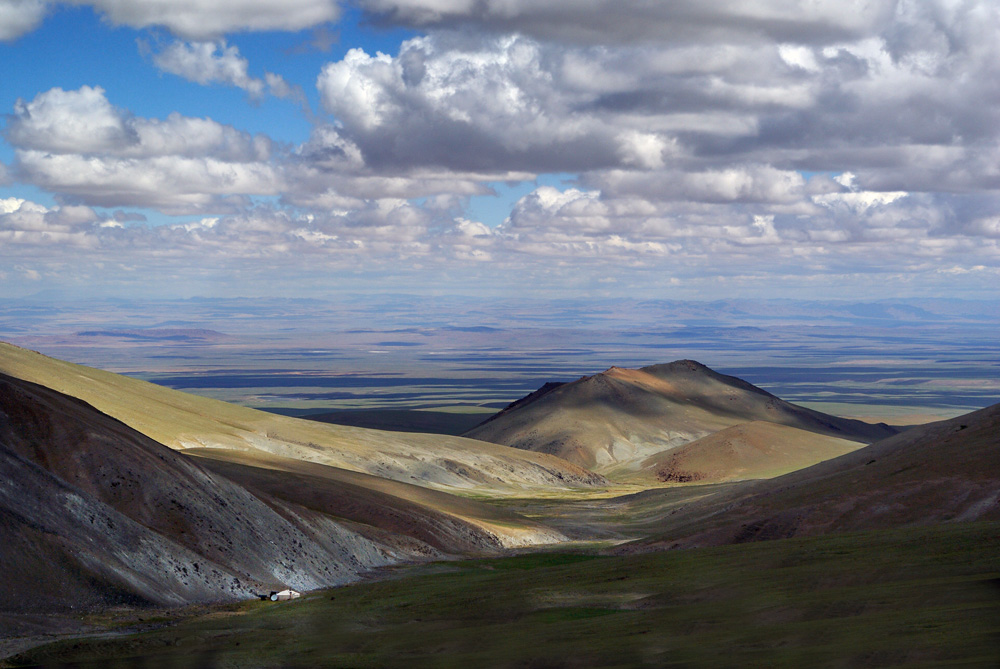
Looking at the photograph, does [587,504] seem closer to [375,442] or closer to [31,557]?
[375,442]

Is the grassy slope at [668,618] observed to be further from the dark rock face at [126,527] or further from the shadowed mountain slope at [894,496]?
the shadowed mountain slope at [894,496]

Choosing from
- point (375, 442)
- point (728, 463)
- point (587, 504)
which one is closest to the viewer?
point (587, 504)

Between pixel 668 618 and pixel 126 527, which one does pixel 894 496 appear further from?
pixel 126 527

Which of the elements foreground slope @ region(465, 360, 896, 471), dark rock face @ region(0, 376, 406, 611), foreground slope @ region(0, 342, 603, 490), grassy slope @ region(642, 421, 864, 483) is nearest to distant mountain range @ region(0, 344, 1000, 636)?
dark rock face @ region(0, 376, 406, 611)

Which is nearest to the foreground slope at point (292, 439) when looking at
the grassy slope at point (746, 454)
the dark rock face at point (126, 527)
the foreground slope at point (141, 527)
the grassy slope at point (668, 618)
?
the grassy slope at point (746, 454)

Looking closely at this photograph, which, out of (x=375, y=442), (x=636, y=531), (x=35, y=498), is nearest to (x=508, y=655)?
(x=35, y=498)

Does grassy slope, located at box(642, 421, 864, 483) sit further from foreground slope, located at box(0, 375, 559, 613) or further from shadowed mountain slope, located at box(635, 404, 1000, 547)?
foreground slope, located at box(0, 375, 559, 613)
